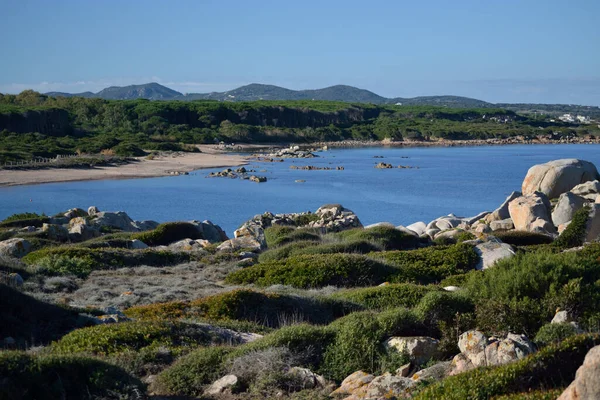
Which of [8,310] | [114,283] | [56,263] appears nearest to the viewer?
[8,310]

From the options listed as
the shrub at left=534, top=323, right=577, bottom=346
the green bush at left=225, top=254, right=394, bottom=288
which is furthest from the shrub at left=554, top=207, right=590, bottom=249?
the shrub at left=534, top=323, right=577, bottom=346

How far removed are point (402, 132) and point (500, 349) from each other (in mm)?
138977

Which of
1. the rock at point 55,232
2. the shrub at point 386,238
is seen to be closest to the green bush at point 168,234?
the rock at point 55,232

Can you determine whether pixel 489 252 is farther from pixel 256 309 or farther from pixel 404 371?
pixel 404 371

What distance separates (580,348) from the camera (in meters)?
6.70

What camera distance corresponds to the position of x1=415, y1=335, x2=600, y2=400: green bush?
20.1 ft

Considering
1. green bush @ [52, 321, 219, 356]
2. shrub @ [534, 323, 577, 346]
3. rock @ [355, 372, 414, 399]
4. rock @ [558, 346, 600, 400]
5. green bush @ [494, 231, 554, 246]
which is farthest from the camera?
green bush @ [494, 231, 554, 246]

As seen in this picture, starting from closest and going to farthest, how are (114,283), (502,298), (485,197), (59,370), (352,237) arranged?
(59,370), (502,298), (114,283), (352,237), (485,197)

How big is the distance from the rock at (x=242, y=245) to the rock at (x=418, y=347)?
15.0 metres

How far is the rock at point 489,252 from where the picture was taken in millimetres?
19406

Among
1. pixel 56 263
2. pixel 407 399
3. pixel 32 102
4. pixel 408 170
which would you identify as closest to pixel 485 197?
pixel 408 170

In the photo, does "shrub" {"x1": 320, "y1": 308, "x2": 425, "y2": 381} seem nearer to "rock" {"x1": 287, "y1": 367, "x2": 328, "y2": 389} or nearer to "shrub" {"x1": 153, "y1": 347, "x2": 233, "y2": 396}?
"rock" {"x1": 287, "y1": 367, "x2": 328, "y2": 389}

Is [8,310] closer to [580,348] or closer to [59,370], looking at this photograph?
[59,370]

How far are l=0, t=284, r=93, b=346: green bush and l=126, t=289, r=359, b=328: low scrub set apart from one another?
4.22ft
